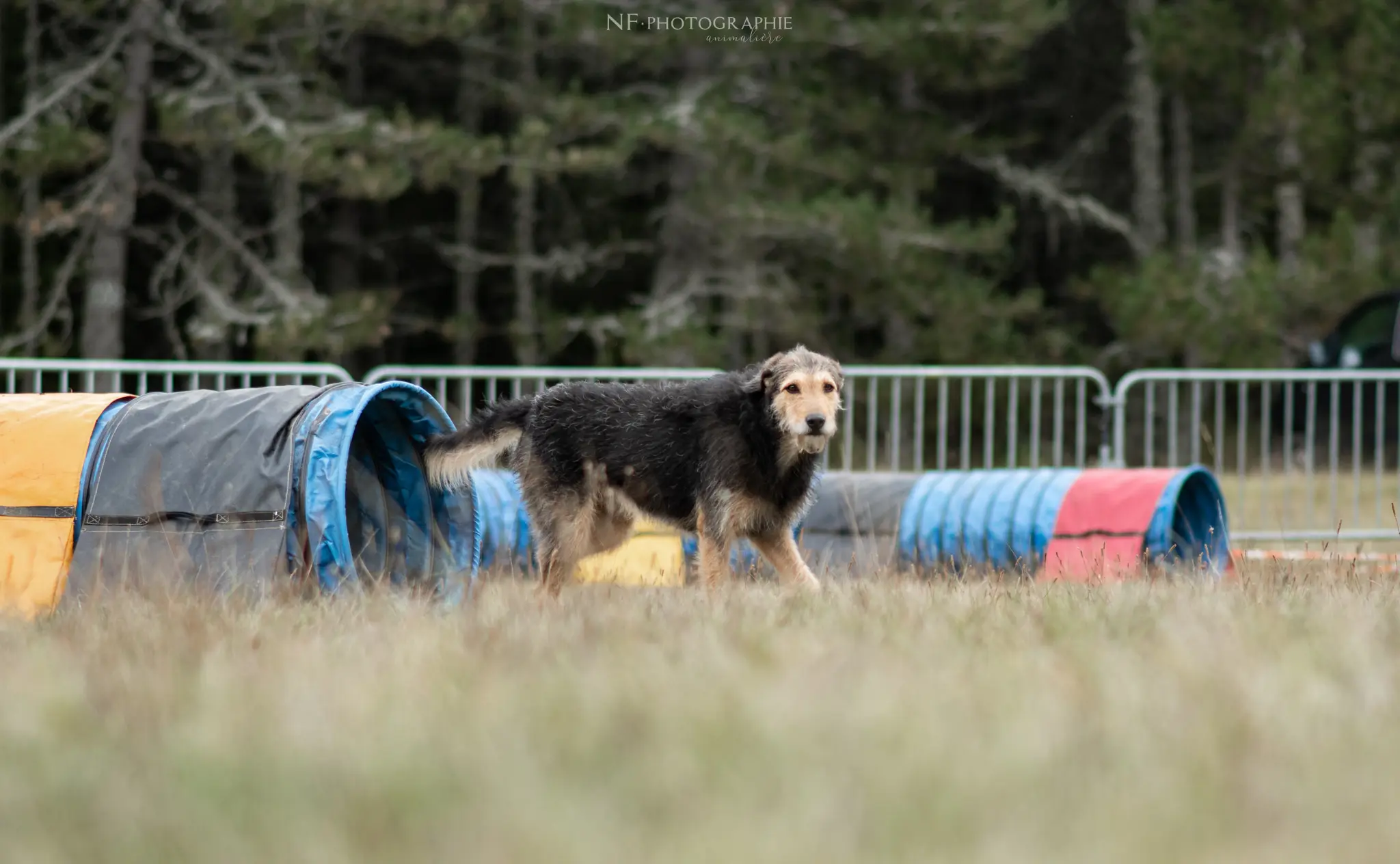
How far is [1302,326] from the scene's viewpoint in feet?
64.9

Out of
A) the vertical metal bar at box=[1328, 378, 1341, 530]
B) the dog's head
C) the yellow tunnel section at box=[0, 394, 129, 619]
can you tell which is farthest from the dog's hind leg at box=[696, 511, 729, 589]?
the vertical metal bar at box=[1328, 378, 1341, 530]

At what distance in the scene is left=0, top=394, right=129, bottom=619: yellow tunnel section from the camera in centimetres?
592

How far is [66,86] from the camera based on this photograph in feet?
57.0

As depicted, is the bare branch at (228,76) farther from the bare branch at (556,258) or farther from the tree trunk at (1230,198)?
the tree trunk at (1230,198)

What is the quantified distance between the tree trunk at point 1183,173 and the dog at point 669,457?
1681 cm

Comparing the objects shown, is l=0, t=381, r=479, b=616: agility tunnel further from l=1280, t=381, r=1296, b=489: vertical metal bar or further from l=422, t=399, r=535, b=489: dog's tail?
l=1280, t=381, r=1296, b=489: vertical metal bar

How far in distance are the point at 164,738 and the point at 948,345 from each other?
55.7ft

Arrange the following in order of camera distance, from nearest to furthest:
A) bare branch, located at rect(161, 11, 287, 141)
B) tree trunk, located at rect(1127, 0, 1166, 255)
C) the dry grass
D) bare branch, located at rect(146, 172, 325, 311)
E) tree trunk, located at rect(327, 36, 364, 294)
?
the dry grass → bare branch, located at rect(161, 11, 287, 141) → bare branch, located at rect(146, 172, 325, 311) → tree trunk, located at rect(1127, 0, 1166, 255) → tree trunk, located at rect(327, 36, 364, 294)

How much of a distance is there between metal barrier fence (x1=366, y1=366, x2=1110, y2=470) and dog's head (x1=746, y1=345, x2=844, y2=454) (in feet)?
7.05

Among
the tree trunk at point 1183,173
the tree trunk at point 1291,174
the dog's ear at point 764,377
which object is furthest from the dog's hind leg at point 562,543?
the tree trunk at point 1183,173

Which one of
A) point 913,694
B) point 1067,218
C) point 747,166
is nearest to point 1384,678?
point 913,694

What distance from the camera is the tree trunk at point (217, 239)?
62.4ft

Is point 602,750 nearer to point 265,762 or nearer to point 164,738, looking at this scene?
point 265,762

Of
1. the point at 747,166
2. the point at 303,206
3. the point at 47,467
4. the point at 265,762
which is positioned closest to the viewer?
the point at 265,762
